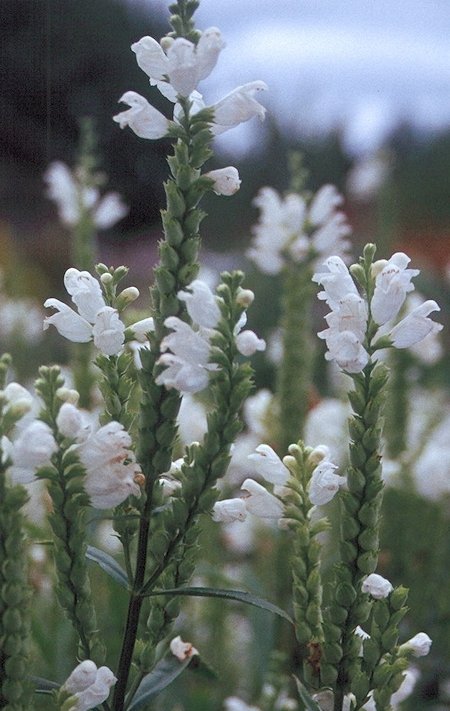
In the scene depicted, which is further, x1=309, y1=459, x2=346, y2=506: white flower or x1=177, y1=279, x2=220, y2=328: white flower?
x1=309, y1=459, x2=346, y2=506: white flower

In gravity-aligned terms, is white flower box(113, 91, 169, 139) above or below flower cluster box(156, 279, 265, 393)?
above

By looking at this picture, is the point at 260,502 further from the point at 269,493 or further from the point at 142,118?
the point at 142,118

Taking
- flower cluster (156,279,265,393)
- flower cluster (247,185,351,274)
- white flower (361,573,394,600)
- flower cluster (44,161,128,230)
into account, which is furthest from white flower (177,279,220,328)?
flower cluster (44,161,128,230)

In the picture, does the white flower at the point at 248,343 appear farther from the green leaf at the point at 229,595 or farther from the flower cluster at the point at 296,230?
the flower cluster at the point at 296,230

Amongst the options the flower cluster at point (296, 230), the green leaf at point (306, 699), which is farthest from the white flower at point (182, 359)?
the flower cluster at point (296, 230)

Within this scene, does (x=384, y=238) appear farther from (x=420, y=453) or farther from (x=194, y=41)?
(x=194, y=41)

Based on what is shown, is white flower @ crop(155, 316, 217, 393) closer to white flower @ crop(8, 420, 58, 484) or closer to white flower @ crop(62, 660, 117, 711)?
white flower @ crop(8, 420, 58, 484)
